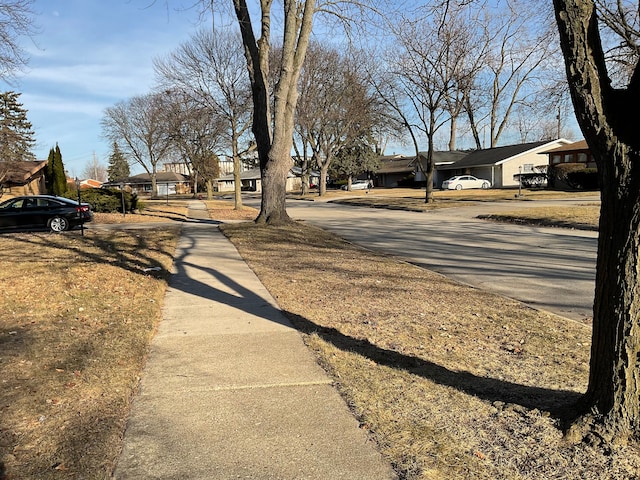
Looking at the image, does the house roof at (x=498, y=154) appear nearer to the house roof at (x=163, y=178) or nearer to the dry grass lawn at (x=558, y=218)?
the dry grass lawn at (x=558, y=218)

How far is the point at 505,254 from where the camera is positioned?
40.1 ft

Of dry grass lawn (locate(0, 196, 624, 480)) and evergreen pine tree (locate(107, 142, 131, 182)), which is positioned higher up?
evergreen pine tree (locate(107, 142, 131, 182))

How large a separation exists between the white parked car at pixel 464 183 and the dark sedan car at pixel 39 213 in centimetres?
4215

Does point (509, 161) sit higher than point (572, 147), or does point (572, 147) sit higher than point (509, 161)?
point (572, 147)

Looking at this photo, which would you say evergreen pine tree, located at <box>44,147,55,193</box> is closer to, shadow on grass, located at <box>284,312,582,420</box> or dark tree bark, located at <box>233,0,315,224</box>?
dark tree bark, located at <box>233,0,315,224</box>

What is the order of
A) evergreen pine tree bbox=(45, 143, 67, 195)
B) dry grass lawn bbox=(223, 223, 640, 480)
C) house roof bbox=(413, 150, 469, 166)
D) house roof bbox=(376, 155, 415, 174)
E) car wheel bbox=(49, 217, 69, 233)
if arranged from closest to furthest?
1. dry grass lawn bbox=(223, 223, 640, 480)
2. car wheel bbox=(49, 217, 69, 233)
3. evergreen pine tree bbox=(45, 143, 67, 195)
4. house roof bbox=(413, 150, 469, 166)
5. house roof bbox=(376, 155, 415, 174)

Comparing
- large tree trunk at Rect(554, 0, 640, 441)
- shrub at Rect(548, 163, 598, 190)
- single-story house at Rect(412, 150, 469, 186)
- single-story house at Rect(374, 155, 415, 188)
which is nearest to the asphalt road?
large tree trunk at Rect(554, 0, 640, 441)

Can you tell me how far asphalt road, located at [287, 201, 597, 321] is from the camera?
800 cm

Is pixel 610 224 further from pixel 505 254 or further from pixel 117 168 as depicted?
pixel 117 168

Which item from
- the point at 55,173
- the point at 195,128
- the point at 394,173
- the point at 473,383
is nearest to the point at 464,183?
the point at 394,173

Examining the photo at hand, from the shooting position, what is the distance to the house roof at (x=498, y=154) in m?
54.3

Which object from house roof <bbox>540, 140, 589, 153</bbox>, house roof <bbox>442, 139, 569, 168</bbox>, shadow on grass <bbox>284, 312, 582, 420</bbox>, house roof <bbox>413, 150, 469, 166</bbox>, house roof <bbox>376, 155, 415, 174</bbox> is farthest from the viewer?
house roof <bbox>376, 155, 415, 174</bbox>

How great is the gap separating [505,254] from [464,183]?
43.9 m

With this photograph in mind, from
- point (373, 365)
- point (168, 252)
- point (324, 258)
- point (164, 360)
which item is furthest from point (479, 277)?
point (168, 252)
